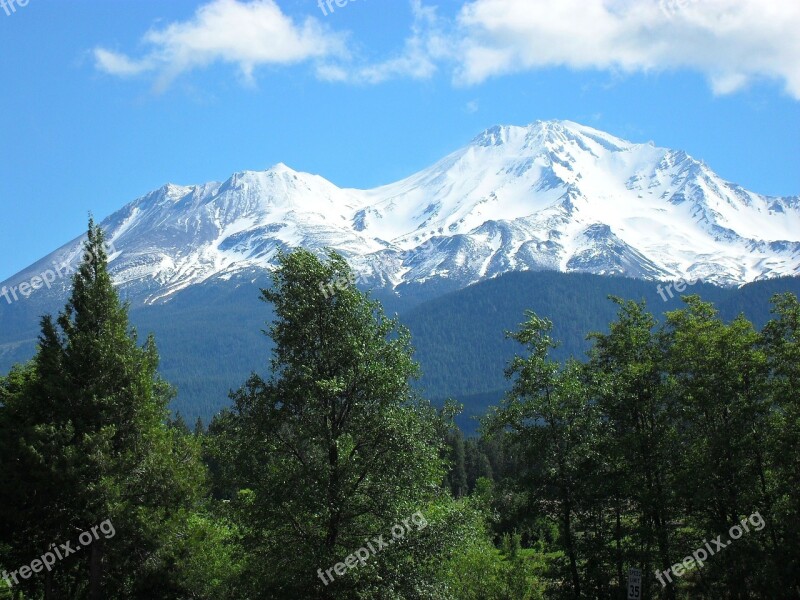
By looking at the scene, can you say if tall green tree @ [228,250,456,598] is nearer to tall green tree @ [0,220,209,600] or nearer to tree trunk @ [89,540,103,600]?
tall green tree @ [0,220,209,600]

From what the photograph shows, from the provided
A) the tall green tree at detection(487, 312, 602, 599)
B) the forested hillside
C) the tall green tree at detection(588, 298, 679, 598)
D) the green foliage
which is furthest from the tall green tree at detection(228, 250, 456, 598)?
the tall green tree at detection(588, 298, 679, 598)

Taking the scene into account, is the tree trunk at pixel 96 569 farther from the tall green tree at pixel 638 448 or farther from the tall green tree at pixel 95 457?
the tall green tree at pixel 638 448

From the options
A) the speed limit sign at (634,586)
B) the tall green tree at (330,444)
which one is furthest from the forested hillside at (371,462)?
the speed limit sign at (634,586)

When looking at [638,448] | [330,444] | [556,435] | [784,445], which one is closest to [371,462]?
[330,444]

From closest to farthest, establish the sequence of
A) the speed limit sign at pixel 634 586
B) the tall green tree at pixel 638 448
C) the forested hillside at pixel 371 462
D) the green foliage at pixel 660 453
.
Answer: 1. the speed limit sign at pixel 634 586
2. the forested hillside at pixel 371 462
3. the green foliage at pixel 660 453
4. the tall green tree at pixel 638 448

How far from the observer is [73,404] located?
2617 cm

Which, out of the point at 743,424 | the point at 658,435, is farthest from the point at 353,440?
the point at 743,424

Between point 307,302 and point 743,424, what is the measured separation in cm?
1699

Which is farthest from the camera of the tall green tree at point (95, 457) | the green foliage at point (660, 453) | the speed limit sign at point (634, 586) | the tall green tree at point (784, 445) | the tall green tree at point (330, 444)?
the green foliage at point (660, 453)

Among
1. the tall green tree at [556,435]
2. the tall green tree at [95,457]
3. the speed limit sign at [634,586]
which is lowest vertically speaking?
the speed limit sign at [634,586]

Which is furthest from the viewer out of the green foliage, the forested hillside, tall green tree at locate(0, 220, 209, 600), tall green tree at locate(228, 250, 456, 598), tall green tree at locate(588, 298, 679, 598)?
tall green tree at locate(588, 298, 679, 598)

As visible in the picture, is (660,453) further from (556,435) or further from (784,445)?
(784,445)

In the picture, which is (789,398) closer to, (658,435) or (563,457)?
(658,435)

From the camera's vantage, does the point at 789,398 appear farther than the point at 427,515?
Yes
